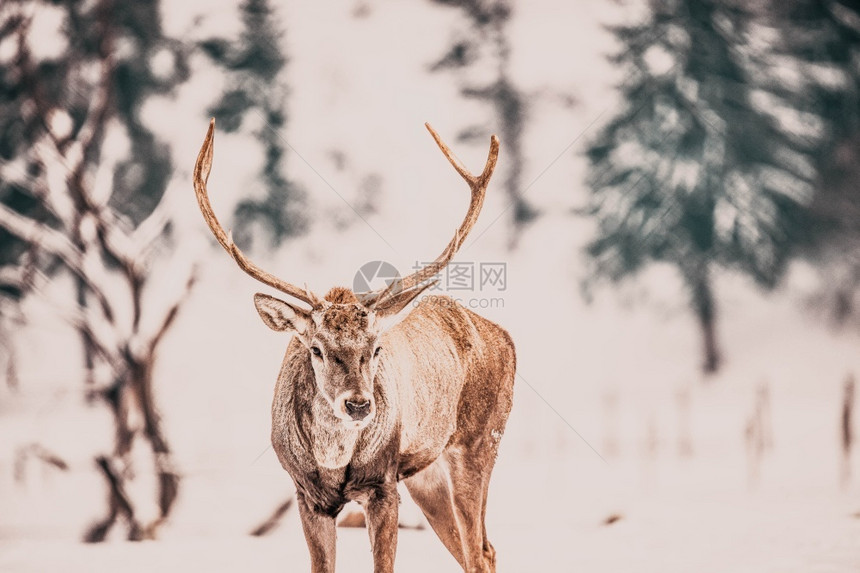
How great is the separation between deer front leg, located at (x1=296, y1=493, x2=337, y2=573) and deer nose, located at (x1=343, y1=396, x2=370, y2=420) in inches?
21.0

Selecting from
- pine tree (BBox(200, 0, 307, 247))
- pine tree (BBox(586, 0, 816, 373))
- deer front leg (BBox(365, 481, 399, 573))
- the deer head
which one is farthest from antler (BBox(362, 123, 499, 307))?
pine tree (BBox(586, 0, 816, 373))

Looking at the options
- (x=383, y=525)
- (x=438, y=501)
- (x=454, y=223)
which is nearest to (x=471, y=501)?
(x=438, y=501)

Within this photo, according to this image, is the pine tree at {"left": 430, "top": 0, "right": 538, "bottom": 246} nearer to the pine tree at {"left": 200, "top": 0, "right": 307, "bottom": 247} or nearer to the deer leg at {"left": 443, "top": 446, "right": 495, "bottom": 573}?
the pine tree at {"left": 200, "top": 0, "right": 307, "bottom": 247}

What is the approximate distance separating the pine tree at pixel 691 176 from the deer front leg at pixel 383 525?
28.5 feet

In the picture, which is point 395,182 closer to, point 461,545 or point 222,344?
point 222,344

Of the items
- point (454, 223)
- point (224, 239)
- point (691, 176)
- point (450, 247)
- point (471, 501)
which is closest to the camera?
point (224, 239)

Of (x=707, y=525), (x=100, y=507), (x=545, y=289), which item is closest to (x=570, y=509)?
(x=707, y=525)

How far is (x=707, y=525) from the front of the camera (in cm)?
785

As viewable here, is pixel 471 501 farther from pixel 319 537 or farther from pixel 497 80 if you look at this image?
pixel 497 80

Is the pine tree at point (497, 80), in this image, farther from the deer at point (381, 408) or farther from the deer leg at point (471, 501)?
the deer leg at point (471, 501)

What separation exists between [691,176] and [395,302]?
905 centimetres

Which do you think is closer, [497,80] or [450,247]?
[450,247]

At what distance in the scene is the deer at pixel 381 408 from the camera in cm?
392

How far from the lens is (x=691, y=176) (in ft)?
40.4
